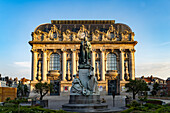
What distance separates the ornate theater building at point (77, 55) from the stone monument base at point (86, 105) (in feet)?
146

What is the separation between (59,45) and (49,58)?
5377 mm

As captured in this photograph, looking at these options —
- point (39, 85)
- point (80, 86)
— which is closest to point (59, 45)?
point (39, 85)

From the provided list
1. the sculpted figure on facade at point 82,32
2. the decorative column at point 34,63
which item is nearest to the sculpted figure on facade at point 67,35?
the sculpted figure on facade at point 82,32

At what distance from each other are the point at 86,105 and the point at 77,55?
48.4 meters

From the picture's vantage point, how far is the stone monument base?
2198 cm

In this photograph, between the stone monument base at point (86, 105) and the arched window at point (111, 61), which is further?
the arched window at point (111, 61)

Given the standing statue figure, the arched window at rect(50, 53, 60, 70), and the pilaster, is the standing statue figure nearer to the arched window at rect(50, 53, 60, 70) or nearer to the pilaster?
the arched window at rect(50, 53, 60, 70)

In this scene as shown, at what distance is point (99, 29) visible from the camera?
7388 cm

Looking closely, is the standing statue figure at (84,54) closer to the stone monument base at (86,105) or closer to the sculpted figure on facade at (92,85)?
the sculpted figure on facade at (92,85)

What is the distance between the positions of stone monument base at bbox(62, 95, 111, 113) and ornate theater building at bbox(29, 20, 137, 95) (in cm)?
4457

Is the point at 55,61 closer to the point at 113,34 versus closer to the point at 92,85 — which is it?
the point at 113,34

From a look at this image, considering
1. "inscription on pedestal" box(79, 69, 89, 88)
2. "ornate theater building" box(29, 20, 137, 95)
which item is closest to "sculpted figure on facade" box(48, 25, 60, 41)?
"ornate theater building" box(29, 20, 137, 95)

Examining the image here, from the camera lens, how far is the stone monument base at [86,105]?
2198 cm

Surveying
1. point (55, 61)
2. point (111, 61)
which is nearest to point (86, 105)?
point (55, 61)
